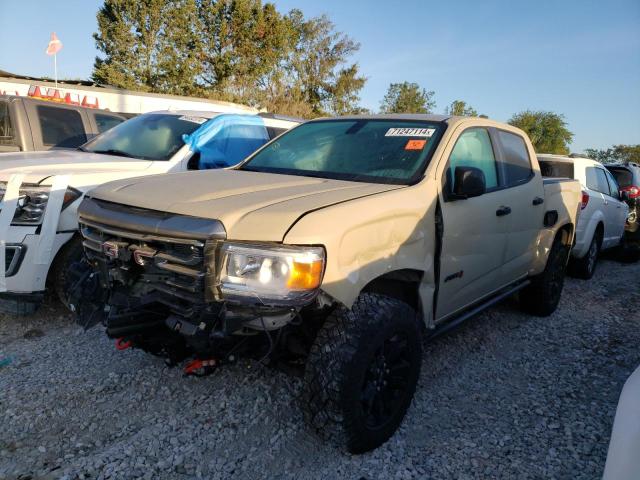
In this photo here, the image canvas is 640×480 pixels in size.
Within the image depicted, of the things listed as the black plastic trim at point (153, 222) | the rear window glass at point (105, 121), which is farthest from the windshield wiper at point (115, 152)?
the black plastic trim at point (153, 222)

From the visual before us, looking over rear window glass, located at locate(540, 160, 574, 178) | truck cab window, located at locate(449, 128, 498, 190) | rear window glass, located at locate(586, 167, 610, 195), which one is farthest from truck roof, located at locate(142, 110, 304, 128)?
rear window glass, located at locate(586, 167, 610, 195)

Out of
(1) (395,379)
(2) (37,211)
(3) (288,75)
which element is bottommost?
(1) (395,379)

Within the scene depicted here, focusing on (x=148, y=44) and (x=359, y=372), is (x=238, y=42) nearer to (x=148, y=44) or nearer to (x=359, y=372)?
(x=148, y=44)

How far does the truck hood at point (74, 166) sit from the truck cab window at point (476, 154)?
2859 millimetres

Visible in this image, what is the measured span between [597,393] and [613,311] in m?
2.25

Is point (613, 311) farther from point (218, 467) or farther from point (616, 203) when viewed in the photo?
point (218, 467)

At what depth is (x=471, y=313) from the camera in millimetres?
3379

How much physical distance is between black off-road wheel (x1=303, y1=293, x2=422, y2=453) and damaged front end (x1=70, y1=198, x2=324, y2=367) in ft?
0.83

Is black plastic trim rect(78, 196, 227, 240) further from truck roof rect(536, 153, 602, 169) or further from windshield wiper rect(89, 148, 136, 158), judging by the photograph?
truck roof rect(536, 153, 602, 169)

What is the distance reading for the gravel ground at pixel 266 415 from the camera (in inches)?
94.6

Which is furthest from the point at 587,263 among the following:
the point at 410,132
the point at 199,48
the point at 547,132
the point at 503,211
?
the point at 547,132

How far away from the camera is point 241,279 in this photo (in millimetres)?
2066

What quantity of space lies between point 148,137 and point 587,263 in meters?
5.94

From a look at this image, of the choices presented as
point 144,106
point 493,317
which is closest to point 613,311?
point 493,317
